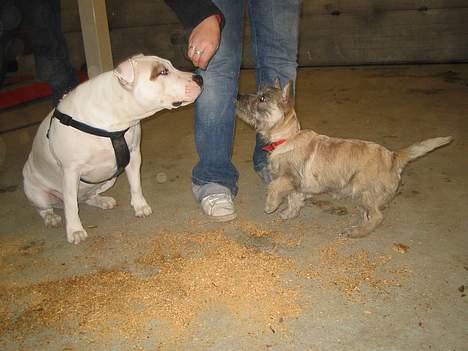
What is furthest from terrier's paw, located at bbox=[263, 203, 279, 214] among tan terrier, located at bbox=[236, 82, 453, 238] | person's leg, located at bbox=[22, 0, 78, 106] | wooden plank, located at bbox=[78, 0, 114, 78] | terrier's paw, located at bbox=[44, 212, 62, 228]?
person's leg, located at bbox=[22, 0, 78, 106]

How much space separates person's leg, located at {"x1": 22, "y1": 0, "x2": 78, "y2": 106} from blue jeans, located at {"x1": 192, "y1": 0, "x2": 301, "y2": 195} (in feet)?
6.37

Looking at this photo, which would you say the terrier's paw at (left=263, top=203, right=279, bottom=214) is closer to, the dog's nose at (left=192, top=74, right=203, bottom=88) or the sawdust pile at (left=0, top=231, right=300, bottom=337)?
the sawdust pile at (left=0, top=231, right=300, bottom=337)

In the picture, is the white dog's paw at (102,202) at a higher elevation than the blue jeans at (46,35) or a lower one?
lower

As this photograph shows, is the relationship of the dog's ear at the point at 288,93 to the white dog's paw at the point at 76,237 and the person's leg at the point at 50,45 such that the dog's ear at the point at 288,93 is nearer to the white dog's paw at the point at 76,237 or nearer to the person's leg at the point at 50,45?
the white dog's paw at the point at 76,237

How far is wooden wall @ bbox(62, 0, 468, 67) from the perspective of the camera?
22.5 feet

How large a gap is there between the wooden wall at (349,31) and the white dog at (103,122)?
5289 mm

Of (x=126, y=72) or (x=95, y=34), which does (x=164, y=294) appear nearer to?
(x=126, y=72)

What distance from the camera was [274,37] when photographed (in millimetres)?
2908

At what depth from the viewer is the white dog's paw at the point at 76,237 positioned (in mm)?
2604

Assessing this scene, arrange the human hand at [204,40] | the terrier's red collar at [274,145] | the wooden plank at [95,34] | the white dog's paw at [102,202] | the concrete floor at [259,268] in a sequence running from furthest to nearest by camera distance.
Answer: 1. the wooden plank at [95,34]
2. the white dog's paw at [102,202]
3. the terrier's red collar at [274,145]
4. the human hand at [204,40]
5. the concrete floor at [259,268]

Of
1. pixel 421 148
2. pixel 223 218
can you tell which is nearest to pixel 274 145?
pixel 223 218

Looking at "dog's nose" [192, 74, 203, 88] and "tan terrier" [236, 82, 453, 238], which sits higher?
"dog's nose" [192, 74, 203, 88]

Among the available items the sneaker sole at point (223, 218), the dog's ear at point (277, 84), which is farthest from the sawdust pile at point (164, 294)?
the dog's ear at point (277, 84)

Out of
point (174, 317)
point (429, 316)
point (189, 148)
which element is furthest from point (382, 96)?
point (174, 317)
